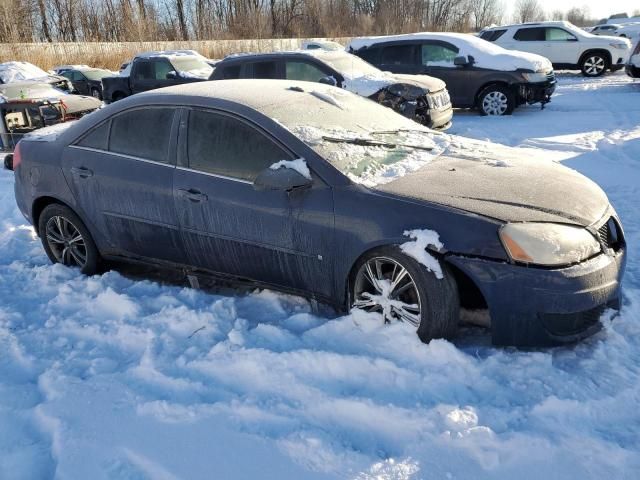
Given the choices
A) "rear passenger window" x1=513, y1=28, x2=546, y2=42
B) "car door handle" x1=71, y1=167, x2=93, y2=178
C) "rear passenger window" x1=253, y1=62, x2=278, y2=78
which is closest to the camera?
"car door handle" x1=71, y1=167, x2=93, y2=178

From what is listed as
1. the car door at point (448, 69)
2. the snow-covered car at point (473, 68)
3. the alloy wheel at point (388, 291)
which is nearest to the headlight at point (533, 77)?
the snow-covered car at point (473, 68)

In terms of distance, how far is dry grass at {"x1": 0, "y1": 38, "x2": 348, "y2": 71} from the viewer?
28656mm

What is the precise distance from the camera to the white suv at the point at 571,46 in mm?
17203

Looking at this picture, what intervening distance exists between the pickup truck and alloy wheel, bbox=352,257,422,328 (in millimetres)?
12324

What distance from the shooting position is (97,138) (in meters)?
4.32

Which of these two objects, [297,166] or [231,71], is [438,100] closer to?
[231,71]

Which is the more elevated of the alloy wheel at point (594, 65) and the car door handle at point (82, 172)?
the car door handle at point (82, 172)

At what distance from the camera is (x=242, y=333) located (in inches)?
136

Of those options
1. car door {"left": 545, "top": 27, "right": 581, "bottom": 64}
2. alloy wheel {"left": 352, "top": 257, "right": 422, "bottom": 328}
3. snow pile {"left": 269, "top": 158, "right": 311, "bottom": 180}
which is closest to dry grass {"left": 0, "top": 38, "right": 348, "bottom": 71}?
car door {"left": 545, "top": 27, "right": 581, "bottom": 64}

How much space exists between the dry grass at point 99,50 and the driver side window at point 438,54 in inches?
901

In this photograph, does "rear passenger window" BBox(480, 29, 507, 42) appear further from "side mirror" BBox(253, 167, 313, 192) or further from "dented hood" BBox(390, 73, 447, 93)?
"side mirror" BBox(253, 167, 313, 192)

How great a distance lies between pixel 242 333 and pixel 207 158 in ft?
3.84

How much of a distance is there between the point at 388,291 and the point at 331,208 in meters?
0.57

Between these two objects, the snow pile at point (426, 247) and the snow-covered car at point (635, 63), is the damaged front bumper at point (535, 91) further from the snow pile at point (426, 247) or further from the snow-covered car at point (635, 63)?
the snow pile at point (426, 247)
